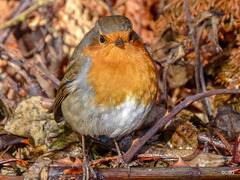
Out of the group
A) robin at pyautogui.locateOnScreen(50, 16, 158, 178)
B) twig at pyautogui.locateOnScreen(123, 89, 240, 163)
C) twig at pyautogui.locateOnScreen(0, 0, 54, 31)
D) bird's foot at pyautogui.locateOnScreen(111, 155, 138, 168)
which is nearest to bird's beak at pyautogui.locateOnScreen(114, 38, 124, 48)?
robin at pyautogui.locateOnScreen(50, 16, 158, 178)

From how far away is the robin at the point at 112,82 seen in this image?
6.68 ft

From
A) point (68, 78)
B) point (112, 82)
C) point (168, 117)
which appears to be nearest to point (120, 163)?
point (168, 117)

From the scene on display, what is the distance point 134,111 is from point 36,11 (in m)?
2.39

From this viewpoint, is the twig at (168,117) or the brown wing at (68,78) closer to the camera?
the twig at (168,117)

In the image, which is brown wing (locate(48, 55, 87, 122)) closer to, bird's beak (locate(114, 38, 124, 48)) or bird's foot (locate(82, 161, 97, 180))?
bird's beak (locate(114, 38, 124, 48))

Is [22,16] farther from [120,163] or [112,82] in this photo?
[120,163]

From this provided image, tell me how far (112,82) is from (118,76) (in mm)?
54

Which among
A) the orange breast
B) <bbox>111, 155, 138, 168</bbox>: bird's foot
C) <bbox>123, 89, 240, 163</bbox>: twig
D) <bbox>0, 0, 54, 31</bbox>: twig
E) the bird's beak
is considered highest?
<bbox>0, 0, 54, 31</bbox>: twig

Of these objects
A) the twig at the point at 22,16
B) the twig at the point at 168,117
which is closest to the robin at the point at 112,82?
the twig at the point at 168,117

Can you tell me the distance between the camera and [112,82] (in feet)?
6.64

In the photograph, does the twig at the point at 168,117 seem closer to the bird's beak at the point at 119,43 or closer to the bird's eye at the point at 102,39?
the bird's beak at the point at 119,43

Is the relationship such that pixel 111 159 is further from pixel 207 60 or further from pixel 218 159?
pixel 207 60

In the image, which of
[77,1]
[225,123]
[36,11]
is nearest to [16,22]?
[36,11]

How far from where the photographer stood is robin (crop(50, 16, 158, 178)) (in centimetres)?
204
